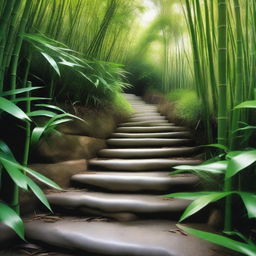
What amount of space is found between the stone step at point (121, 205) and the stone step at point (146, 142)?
2.14 feet

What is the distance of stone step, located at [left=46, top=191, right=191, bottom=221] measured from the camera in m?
1.05

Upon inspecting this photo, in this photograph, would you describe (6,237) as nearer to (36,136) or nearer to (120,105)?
(36,136)

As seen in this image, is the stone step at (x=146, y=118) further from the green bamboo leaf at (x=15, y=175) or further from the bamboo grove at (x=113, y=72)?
the green bamboo leaf at (x=15, y=175)

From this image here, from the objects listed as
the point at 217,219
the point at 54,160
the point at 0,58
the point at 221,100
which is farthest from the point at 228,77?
the point at 54,160

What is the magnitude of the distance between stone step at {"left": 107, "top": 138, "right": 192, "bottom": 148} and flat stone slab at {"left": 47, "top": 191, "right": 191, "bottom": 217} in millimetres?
652

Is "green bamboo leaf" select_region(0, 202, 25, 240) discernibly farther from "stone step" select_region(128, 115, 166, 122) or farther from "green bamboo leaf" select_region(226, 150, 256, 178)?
"stone step" select_region(128, 115, 166, 122)

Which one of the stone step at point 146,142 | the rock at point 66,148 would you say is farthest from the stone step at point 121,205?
the stone step at point 146,142

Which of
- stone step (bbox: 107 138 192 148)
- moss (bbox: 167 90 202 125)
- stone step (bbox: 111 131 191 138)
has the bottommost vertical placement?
stone step (bbox: 107 138 192 148)

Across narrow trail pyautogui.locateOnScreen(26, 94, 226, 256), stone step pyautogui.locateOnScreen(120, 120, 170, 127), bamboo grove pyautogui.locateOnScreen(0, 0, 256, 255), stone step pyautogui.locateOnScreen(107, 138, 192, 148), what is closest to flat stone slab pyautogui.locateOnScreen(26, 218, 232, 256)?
narrow trail pyautogui.locateOnScreen(26, 94, 226, 256)

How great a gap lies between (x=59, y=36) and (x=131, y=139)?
945 mm

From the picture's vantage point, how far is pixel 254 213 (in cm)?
55

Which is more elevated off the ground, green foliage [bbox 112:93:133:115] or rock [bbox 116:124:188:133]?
green foliage [bbox 112:93:133:115]

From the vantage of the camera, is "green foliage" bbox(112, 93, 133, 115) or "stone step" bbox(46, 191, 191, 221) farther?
"green foliage" bbox(112, 93, 133, 115)

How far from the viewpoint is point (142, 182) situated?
123cm
